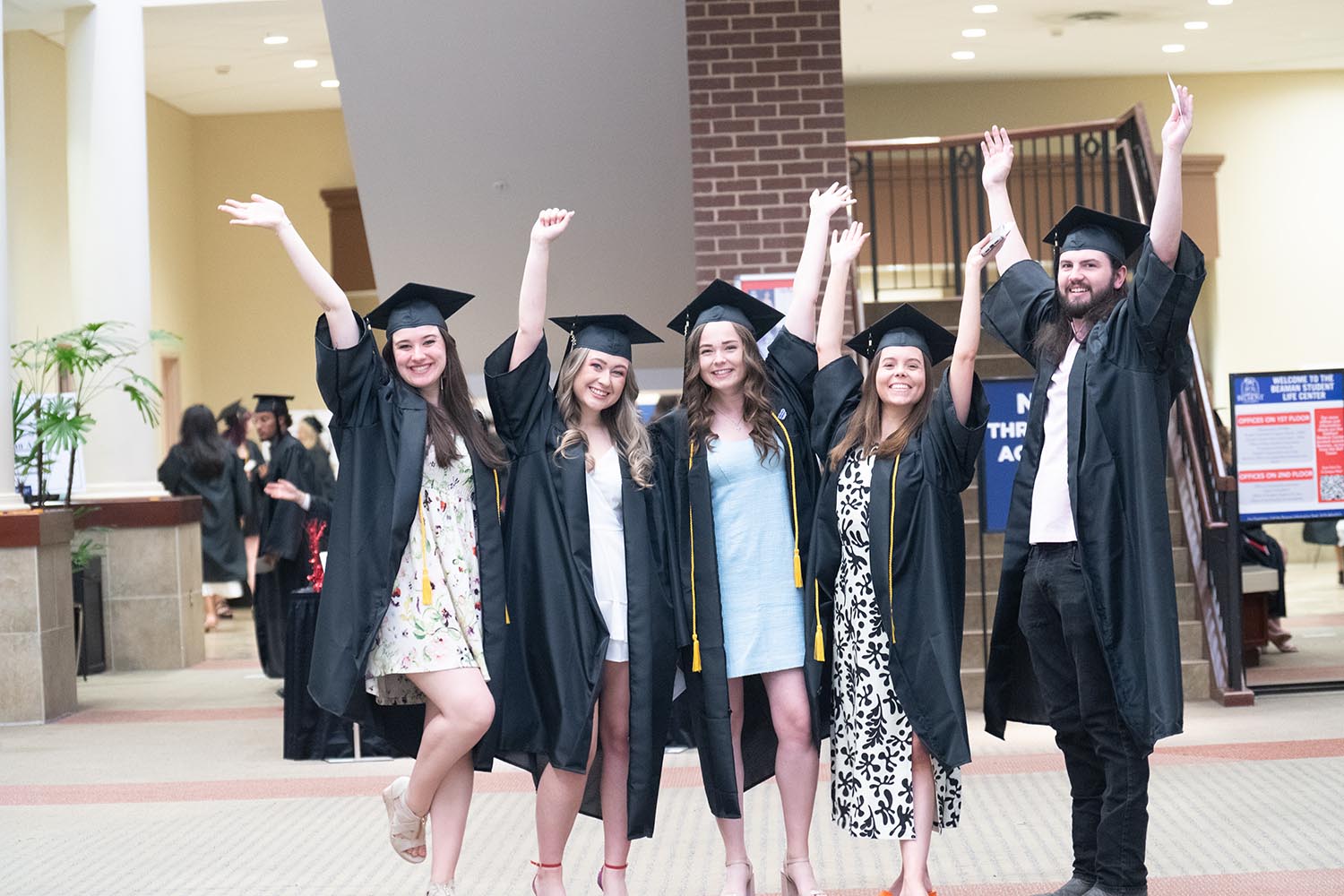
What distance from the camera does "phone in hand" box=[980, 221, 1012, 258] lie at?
4.32 metres

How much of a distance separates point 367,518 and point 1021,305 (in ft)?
6.29

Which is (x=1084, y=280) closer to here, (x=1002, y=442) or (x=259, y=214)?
(x=259, y=214)

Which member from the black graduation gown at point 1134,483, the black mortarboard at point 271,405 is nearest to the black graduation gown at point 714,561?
the black graduation gown at point 1134,483

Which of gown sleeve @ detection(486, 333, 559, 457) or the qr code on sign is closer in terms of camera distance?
gown sleeve @ detection(486, 333, 559, 457)

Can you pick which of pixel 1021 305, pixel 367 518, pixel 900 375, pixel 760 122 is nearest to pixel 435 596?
pixel 367 518

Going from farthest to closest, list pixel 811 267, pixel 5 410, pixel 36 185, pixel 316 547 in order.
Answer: pixel 36 185 → pixel 5 410 → pixel 316 547 → pixel 811 267

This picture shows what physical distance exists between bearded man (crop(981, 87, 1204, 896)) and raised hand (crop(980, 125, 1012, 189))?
26cm

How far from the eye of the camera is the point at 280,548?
8.72 metres

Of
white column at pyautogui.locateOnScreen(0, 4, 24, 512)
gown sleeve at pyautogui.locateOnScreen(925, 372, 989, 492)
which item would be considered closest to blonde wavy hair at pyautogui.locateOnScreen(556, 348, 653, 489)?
gown sleeve at pyautogui.locateOnScreen(925, 372, 989, 492)

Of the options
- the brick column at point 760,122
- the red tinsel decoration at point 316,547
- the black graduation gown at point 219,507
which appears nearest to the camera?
the red tinsel decoration at point 316,547

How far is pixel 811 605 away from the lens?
172 inches

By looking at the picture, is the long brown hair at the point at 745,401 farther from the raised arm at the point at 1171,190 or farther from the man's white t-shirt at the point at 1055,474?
the raised arm at the point at 1171,190

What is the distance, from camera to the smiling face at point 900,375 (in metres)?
4.36

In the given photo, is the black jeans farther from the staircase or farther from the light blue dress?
the staircase
